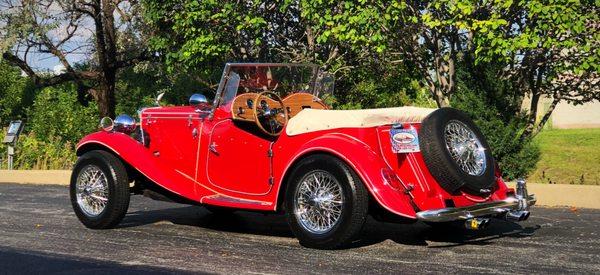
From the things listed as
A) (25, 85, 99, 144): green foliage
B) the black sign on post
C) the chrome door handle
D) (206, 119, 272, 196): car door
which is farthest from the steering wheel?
(25, 85, 99, 144): green foliage

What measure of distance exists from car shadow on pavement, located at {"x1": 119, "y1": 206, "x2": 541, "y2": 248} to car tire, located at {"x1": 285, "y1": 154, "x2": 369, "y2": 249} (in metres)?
0.40

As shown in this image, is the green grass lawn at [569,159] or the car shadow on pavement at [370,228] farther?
the green grass lawn at [569,159]

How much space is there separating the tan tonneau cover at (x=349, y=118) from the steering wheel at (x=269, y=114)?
328 mm

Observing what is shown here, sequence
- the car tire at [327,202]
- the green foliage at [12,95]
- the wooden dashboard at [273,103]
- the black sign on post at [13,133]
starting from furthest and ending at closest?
the green foliage at [12,95] → the black sign on post at [13,133] → the wooden dashboard at [273,103] → the car tire at [327,202]

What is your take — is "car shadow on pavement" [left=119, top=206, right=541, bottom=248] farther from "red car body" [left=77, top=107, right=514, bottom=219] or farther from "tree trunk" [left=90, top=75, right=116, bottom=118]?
"tree trunk" [left=90, top=75, right=116, bottom=118]

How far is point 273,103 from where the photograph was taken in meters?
7.23

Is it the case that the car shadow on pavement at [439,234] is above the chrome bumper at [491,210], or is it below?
below

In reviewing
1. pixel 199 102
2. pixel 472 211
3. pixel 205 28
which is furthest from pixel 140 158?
pixel 205 28

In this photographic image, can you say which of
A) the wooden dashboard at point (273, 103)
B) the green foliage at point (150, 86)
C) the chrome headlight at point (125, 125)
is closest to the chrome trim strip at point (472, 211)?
the wooden dashboard at point (273, 103)

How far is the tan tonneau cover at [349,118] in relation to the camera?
20.3ft

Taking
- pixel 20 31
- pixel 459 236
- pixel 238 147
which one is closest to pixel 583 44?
Result: pixel 459 236

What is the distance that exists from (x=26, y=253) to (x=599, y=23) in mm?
8606

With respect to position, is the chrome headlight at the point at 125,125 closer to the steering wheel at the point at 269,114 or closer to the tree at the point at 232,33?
the steering wheel at the point at 269,114

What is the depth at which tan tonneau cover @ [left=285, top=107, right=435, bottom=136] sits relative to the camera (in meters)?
6.18
